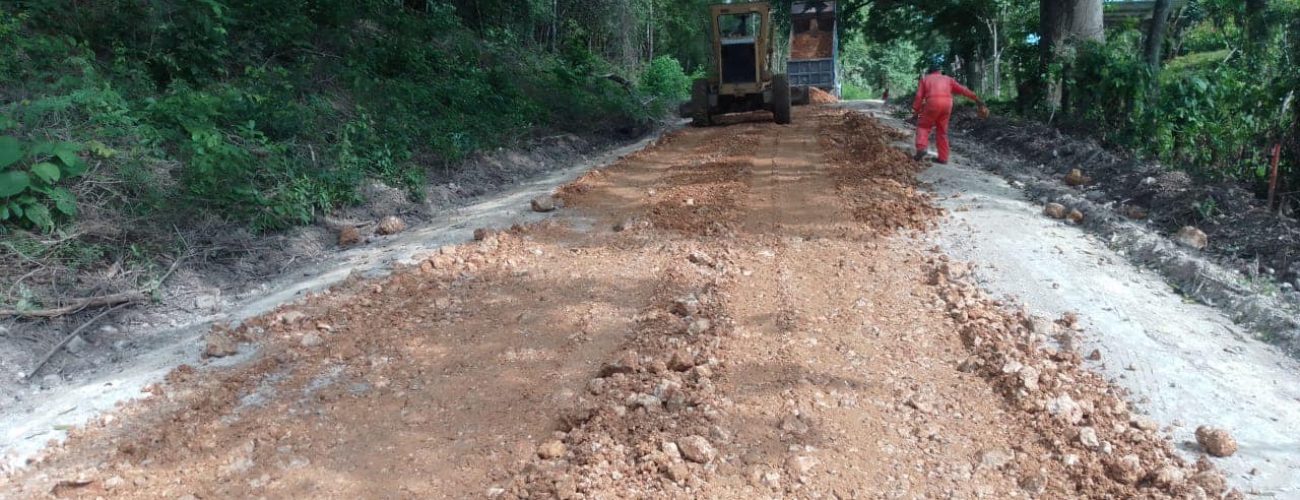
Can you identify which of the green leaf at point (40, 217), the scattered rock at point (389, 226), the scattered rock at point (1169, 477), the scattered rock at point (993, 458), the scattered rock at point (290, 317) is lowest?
the scattered rock at point (1169, 477)

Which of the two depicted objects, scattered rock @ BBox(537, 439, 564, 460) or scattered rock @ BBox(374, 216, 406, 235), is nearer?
scattered rock @ BBox(537, 439, 564, 460)

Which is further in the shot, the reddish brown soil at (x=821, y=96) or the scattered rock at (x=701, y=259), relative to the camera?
the reddish brown soil at (x=821, y=96)

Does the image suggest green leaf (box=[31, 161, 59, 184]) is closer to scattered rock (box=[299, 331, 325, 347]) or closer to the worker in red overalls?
scattered rock (box=[299, 331, 325, 347])

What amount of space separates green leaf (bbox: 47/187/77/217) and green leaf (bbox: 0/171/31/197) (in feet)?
0.55

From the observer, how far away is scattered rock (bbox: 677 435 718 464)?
3387mm

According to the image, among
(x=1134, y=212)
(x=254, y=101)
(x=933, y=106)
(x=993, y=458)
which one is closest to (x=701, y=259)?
(x=993, y=458)

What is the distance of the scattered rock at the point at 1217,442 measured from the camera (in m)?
3.42

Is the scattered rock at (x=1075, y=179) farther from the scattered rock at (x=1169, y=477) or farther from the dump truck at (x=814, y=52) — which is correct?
the dump truck at (x=814, y=52)

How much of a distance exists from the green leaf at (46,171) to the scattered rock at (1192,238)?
8.25m

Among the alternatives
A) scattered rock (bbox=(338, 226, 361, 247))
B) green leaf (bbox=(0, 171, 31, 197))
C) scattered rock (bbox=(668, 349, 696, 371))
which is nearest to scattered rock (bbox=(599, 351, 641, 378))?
scattered rock (bbox=(668, 349, 696, 371))

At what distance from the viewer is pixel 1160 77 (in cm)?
1206

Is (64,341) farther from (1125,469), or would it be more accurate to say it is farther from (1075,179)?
(1075,179)

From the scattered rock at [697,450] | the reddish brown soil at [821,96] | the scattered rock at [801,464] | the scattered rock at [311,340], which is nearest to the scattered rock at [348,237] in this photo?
the scattered rock at [311,340]

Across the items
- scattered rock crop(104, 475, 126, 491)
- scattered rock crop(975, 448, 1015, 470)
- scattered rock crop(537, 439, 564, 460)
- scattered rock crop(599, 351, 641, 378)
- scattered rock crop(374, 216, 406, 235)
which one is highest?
scattered rock crop(374, 216, 406, 235)
